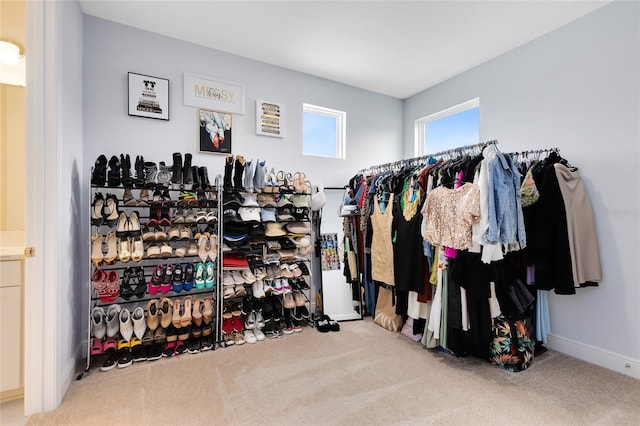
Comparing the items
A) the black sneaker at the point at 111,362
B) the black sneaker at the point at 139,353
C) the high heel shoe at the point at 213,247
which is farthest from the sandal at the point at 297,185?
the black sneaker at the point at 111,362

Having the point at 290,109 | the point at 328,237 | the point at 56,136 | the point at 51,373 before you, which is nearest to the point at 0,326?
the point at 51,373

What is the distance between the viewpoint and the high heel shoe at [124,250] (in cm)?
226

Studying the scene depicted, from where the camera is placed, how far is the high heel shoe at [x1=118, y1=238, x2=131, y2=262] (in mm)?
2264

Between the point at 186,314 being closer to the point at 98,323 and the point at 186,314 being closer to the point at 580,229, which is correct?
the point at 98,323

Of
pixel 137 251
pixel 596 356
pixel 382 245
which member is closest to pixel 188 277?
pixel 137 251

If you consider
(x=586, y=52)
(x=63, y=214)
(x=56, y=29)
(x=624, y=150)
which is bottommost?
(x=63, y=214)

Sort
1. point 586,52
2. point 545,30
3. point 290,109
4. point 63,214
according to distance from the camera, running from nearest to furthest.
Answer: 1. point 63,214
2. point 586,52
3. point 545,30
4. point 290,109

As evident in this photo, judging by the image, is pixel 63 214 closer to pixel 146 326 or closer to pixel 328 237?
pixel 146 326

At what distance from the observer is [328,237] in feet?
11.6

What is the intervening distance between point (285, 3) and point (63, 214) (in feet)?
7.29

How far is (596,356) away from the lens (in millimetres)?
2371

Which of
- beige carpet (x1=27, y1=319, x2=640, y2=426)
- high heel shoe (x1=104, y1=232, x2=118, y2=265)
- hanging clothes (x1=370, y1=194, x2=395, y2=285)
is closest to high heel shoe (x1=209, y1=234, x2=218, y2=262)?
high heel shoe (x1=104, y1=232, x2=118, y2=265)

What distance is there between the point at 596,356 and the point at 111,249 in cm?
389

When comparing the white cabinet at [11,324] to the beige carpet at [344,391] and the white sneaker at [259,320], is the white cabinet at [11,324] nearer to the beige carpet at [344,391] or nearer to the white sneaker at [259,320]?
the beige carpet at [344,391]
